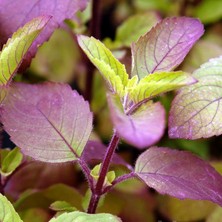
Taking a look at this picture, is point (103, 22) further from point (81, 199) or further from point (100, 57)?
point (100, 57)

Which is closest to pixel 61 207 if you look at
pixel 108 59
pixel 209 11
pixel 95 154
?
pixel 95 154

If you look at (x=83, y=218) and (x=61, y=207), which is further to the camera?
(x=61, y=207)

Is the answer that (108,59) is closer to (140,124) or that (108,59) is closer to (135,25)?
(140,124)

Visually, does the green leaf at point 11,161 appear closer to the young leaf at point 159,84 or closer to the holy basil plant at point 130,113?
the holy basil plant at point 130,113

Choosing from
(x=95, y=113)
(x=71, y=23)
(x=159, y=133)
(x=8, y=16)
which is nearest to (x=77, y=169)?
(x=95, y=113)

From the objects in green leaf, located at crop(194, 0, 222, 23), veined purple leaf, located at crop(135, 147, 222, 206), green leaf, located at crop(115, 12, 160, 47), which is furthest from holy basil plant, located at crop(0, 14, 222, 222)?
green leaf, located at crop(194, 0, 222, 23)

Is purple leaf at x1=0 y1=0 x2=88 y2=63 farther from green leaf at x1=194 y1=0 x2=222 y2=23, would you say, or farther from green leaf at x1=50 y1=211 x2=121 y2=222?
green leaf at x1=194 y1=0 x2=222 y2=23

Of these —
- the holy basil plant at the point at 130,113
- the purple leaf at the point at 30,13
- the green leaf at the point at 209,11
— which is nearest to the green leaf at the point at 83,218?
the holy basil plant at the point at 130,113
